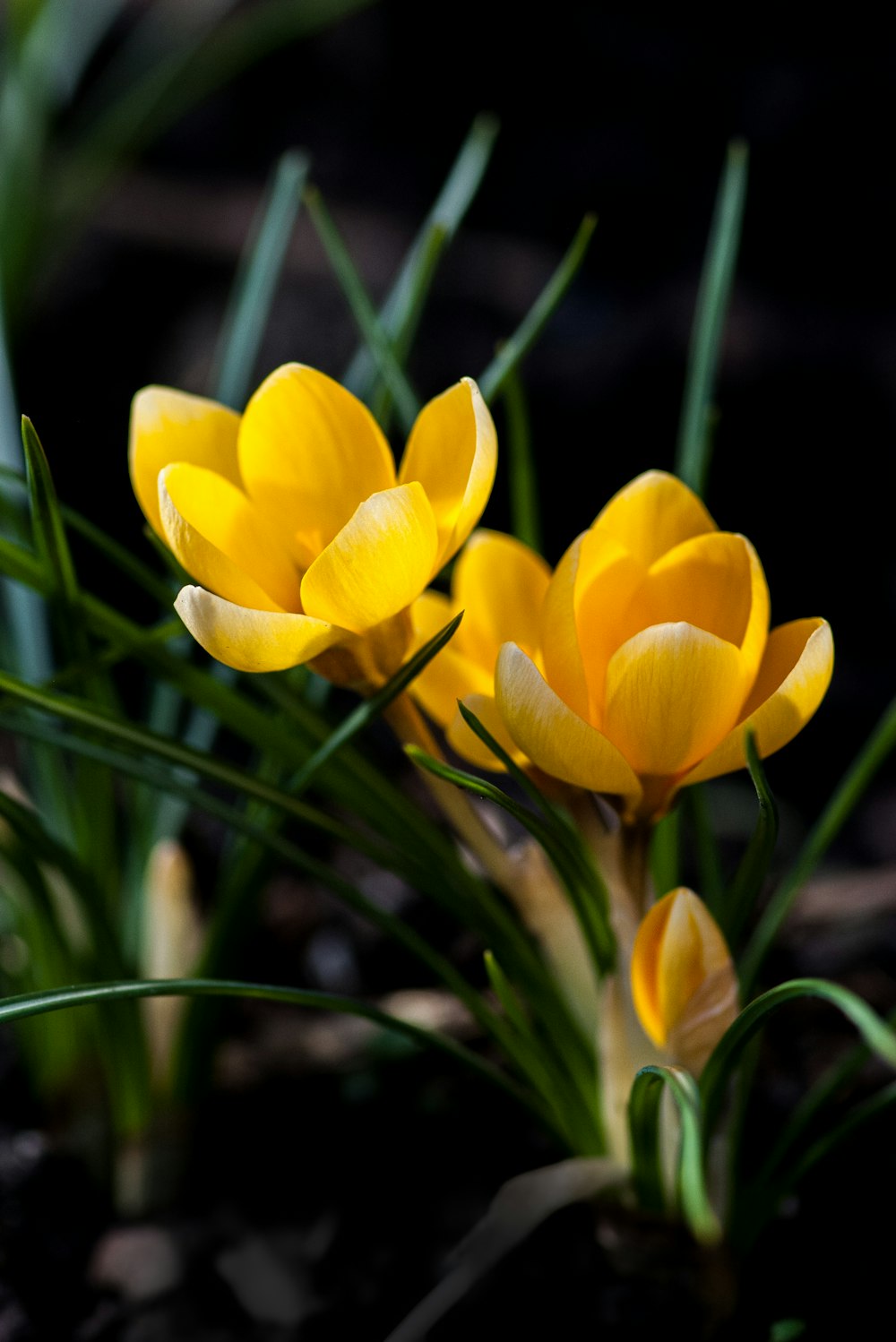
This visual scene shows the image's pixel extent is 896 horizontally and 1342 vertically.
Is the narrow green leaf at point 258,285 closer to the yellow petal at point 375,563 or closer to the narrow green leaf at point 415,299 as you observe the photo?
the narrow green leaf at point 415,299

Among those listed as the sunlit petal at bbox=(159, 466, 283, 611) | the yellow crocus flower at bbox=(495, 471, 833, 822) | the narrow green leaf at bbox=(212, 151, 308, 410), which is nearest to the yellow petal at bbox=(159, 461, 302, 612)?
the sunlit petal at bbox=(159, 466, 283, 611)

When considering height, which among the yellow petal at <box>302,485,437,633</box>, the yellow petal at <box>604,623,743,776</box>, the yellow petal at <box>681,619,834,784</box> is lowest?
the yellow petal at <box>681,619,834,784</box>

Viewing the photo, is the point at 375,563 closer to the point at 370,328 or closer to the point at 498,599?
the point at 498,599

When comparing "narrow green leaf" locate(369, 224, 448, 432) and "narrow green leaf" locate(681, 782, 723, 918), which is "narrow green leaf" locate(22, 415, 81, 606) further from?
"narrow green leaf" locate(681, 782, 723, 918)

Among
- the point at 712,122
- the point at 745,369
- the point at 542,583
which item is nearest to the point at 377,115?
the point at 712,122

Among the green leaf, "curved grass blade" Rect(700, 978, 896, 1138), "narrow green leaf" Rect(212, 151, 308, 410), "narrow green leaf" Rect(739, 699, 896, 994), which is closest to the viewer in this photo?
"curved grass blade" Rect(700, 978, 896, 1138)

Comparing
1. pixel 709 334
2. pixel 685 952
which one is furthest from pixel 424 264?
pixel 685 952

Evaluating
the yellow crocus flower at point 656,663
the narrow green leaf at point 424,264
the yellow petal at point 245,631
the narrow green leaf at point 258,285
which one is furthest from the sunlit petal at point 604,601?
the narrow green leaf at point 258,285
